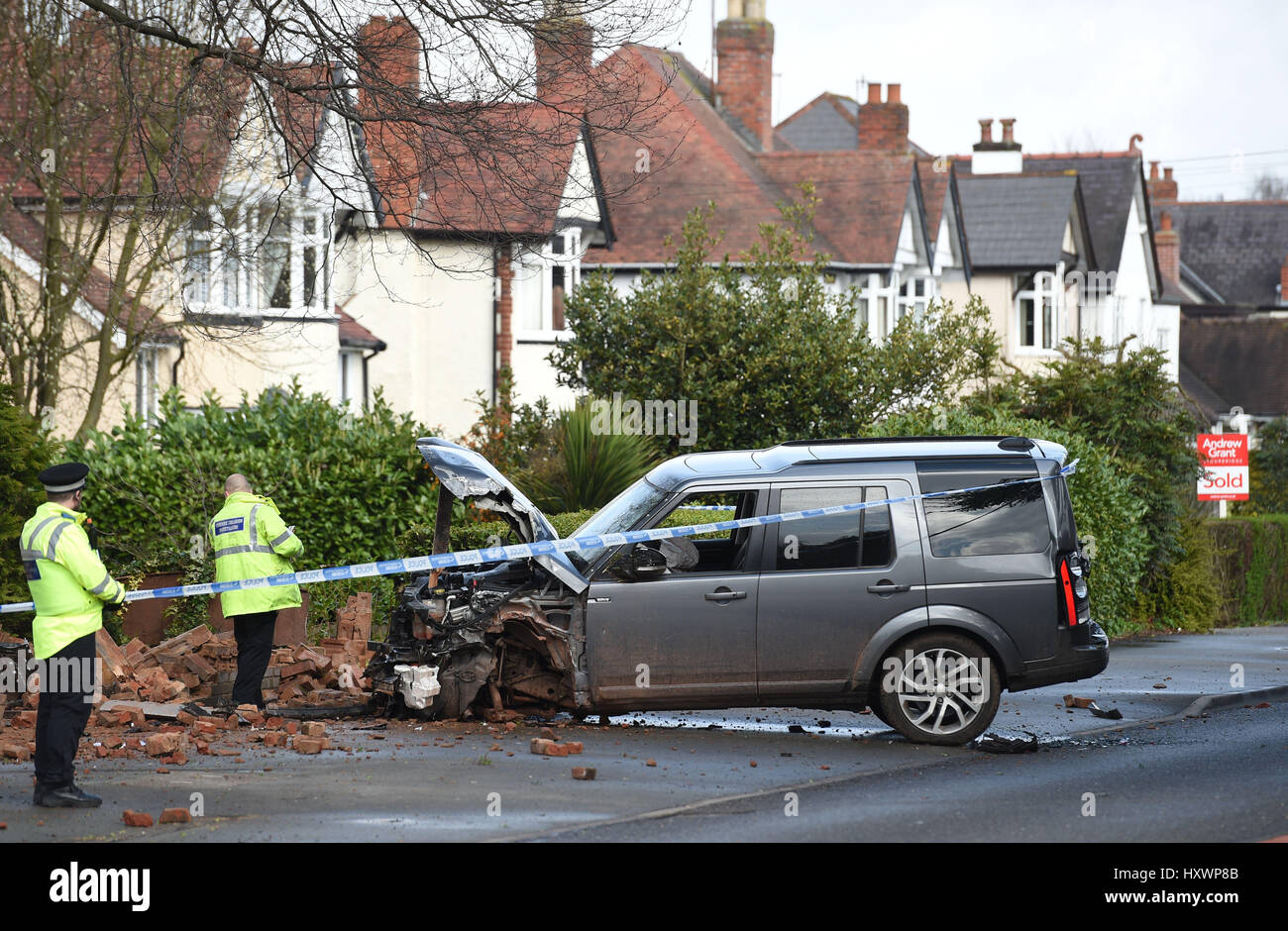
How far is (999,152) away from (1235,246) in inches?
1089

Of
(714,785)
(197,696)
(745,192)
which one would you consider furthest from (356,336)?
(714,785)

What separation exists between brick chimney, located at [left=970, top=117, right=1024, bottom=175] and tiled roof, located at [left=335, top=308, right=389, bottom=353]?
24.1 m

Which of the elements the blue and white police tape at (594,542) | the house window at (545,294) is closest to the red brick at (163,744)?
the blue and white police tape at (594,542)

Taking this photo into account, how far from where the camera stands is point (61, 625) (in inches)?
331

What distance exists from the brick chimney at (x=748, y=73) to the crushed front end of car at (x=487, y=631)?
3132cm

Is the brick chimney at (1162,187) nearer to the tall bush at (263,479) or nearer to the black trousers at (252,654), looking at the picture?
the tall bush at (263,479)

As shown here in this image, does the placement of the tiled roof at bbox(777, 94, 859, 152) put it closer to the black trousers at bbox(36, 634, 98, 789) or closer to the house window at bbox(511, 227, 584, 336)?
the house window at bbox(511, 227, 584, 336)

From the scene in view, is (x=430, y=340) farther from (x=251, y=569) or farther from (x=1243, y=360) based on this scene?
(x=1243, y=360)

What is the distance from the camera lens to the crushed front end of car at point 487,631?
10148 mm

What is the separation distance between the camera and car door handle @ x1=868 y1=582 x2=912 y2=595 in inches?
396

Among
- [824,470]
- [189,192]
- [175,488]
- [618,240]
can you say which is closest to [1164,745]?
[824,470]

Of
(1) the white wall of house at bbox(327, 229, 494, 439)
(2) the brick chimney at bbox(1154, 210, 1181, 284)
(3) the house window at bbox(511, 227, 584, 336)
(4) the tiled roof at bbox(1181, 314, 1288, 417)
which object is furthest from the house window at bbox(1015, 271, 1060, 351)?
(2) the brick chimney at bbox(1154, 210, 1181, 284)
